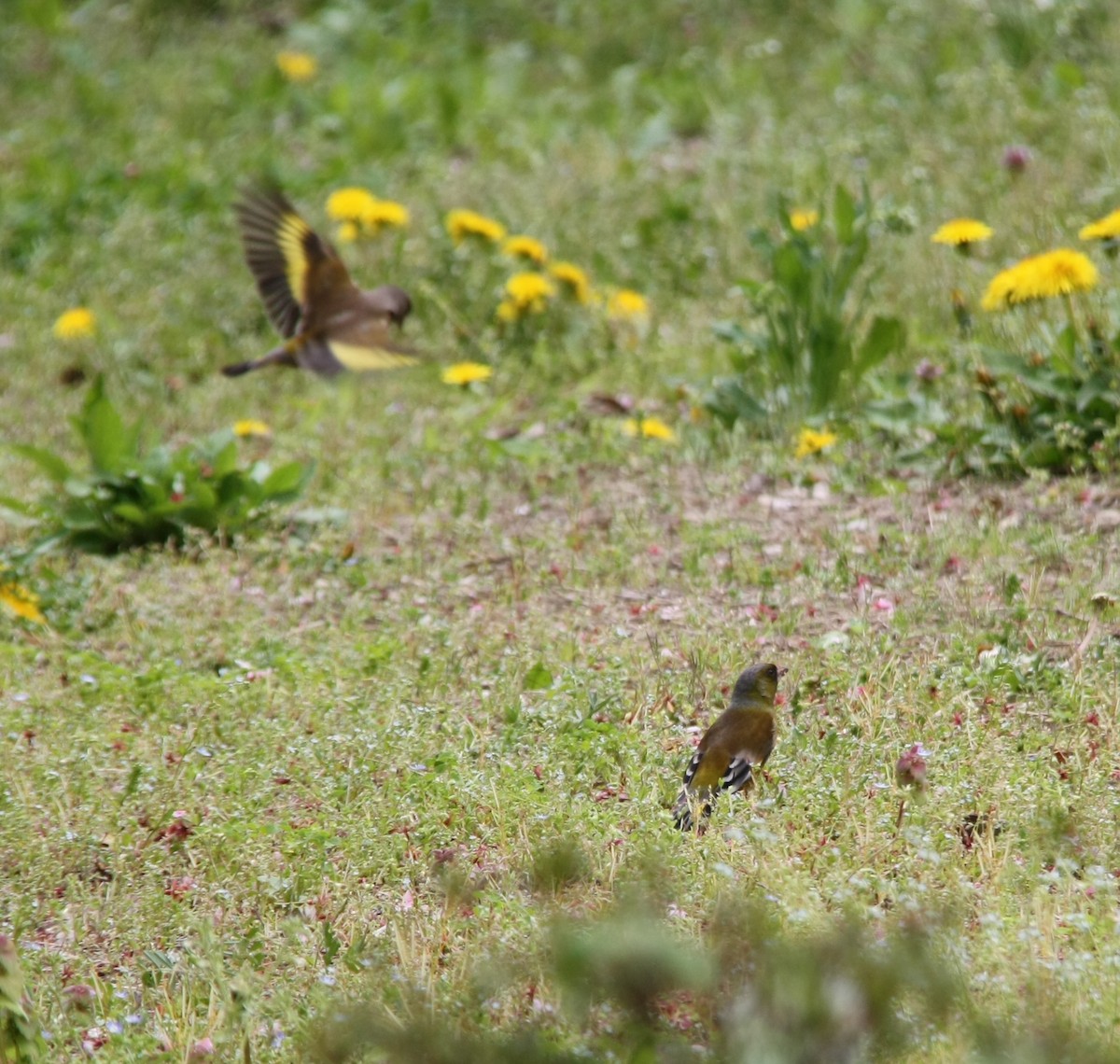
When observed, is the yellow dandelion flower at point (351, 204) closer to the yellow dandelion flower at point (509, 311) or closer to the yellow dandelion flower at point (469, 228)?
the yellow dandelion flower at point (469, 228)

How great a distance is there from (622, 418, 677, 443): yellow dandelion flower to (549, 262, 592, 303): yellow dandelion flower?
1.33m

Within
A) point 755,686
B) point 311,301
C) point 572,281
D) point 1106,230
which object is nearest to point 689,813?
point 755,686

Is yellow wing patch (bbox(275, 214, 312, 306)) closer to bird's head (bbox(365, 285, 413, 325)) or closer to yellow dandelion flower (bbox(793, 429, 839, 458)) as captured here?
bird's head (bbox(365, 285, 413, 325))

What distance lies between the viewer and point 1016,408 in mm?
5617

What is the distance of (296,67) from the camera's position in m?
10.9

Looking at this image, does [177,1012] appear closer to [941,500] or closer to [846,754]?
[846,754]

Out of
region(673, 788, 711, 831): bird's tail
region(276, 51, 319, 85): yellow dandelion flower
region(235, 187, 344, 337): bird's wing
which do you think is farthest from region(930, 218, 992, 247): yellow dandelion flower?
region(276, 51, 319, 85): yellow dandelion flower

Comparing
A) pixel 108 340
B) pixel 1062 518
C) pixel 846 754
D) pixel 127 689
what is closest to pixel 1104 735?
pixel 846 754

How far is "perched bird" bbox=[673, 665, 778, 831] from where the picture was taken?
3.48 metres

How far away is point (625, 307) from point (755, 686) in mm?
3968

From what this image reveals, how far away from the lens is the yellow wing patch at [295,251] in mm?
6785

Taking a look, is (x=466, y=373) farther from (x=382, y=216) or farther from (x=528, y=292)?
(x=382, y=216)

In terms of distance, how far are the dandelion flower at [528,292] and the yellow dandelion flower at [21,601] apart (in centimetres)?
280

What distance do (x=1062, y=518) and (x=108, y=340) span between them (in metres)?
4.62
